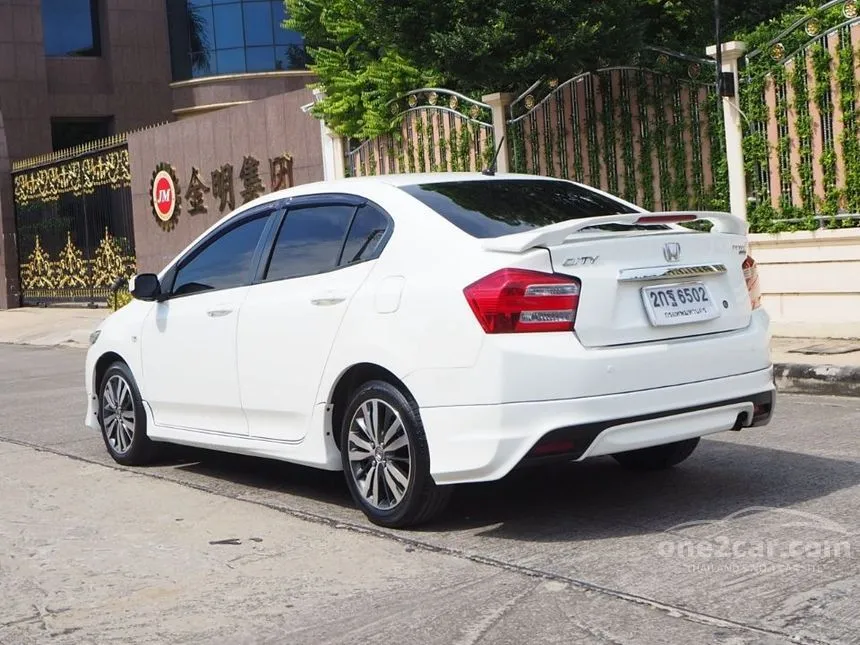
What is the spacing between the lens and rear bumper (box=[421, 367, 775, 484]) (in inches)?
198

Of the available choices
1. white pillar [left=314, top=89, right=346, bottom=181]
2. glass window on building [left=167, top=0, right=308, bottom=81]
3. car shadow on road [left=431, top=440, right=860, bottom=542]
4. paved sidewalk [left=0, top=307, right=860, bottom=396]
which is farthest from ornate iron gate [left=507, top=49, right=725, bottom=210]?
glass window on building [left=167, top=0, right=308, bottom=81]

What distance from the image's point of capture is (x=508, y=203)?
596 cm

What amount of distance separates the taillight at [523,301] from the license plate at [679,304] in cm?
39

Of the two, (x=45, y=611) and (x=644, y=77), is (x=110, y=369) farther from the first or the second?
(x=644, y=77)

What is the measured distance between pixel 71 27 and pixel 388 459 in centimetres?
3262

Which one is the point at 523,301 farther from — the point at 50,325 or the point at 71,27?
the point at 71,27

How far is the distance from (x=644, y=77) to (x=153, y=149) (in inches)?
464

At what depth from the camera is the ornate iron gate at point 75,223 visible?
2420 centimetres

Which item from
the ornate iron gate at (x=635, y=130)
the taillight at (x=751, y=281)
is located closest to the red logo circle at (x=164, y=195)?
the ornate iron gate at (x=635, y=130)

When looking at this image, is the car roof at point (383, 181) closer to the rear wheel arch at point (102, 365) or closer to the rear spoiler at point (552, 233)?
the rear spoiler at point (552, 233)

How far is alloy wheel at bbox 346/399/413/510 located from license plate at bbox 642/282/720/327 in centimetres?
116

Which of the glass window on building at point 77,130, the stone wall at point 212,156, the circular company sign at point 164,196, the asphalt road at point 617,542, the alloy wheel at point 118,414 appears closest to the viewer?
the asphalt road at point 617,542

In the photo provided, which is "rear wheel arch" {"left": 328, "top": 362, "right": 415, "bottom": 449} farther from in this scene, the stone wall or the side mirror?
the stone wall

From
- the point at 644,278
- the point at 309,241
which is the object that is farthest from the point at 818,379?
the point at 309,241
